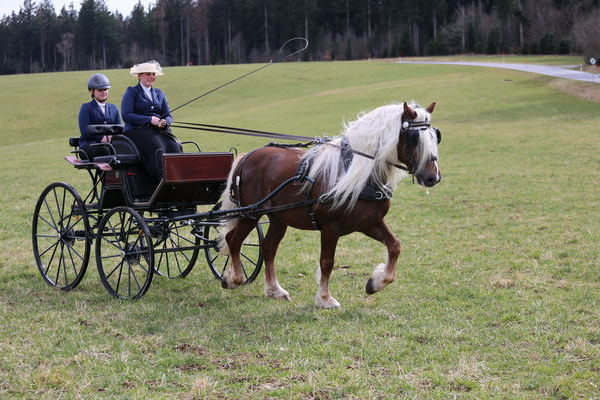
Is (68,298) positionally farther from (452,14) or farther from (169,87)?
(452,14)

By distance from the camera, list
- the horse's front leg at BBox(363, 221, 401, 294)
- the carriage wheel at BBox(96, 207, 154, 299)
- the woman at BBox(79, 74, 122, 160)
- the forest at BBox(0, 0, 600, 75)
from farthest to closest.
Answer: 1. the forest at BBox(0, 0, 600, 75)
2. the woman at BBox(79, 74, 122, 160)
3. the carriage wheel at BBox(96, 207, 154, 299)
4. the horse's front leg at BBox(363, 221, 401, 294)

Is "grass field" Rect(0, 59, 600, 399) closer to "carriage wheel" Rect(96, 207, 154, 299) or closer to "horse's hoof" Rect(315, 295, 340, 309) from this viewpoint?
"horse's hoof" Rect(315, 295, 340, 309)

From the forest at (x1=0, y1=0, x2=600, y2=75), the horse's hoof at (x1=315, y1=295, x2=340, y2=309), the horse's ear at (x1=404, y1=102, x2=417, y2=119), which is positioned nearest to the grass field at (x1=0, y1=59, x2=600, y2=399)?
the horse's hoof at (x1=315, y1=295, x2=340, y2=309)

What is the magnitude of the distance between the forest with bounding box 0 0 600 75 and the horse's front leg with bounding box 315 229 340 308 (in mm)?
69617

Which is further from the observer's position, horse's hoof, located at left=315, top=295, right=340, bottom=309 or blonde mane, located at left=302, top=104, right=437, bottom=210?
horse's hoof, located at left=315, top=295, right=340, bottom=309

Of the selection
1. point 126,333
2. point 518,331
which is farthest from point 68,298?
point 518,331

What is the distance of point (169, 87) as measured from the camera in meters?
53.8

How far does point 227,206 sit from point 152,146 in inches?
41.8

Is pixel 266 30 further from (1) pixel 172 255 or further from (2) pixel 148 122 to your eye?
(2) pixel 148 122

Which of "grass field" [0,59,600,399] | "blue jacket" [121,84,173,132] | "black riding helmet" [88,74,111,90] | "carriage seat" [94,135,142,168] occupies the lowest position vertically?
"grass field" [0,59,600,399]

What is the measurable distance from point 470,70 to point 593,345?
159ft

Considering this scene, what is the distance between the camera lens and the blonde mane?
6523 mm

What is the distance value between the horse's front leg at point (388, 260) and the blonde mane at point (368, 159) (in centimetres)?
43

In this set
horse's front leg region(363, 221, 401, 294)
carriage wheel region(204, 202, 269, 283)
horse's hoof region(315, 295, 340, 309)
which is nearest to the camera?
horse's front leg region(363, 221, 401, 294)
